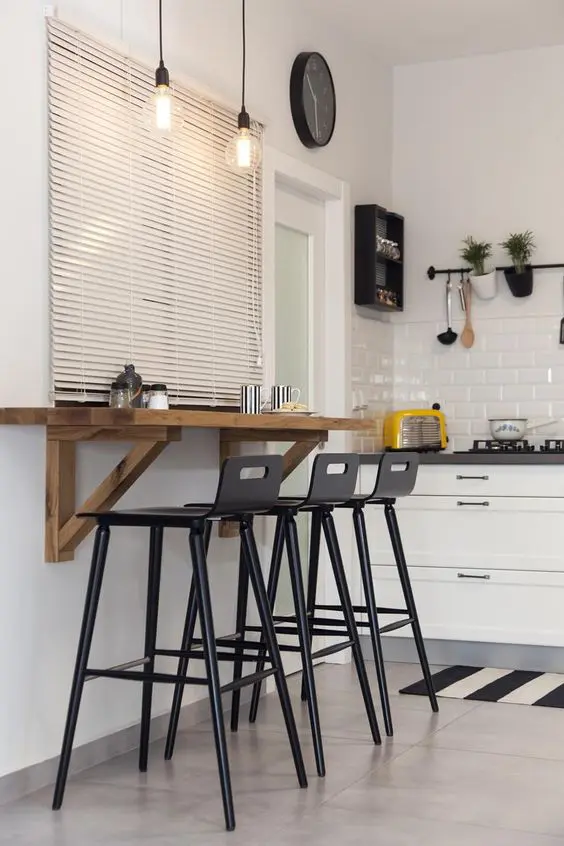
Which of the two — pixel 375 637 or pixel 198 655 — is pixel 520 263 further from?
pixel 198 655

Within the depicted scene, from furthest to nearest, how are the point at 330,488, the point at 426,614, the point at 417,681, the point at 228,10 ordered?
the point at 426,614
the point at 417,681
the point at 228,10
the point at 330,488

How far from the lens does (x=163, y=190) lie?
434 cm

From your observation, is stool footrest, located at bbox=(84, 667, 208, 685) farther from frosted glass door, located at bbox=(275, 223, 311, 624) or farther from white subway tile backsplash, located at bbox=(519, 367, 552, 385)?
white subway tile backsplash, located at bbox=(519, 367, 552, 385)

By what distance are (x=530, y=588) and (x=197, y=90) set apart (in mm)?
2616

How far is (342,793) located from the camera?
3.66 meters

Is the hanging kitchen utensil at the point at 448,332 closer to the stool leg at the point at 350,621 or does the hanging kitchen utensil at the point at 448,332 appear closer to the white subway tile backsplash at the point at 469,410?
the white subway tile backsplash at the point at 469,410

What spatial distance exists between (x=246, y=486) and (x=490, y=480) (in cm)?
232

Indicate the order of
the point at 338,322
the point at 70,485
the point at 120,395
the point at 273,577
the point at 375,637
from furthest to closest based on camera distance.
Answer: the point at 338,322, the point at 273,577, the point at 375,637, the point at 120,395, the point at 70,485

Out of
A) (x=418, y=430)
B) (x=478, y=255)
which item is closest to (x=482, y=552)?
(x=418, y=430)

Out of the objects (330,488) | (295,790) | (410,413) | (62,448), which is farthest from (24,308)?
(410,413)

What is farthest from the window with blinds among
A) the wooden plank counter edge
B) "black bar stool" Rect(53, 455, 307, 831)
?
"black bar stool" Rect(53, 455, 307, 831)

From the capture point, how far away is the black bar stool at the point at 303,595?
12.7 feet

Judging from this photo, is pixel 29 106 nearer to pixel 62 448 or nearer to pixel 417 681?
pixel 62 448

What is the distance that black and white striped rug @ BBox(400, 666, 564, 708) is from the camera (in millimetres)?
5020
